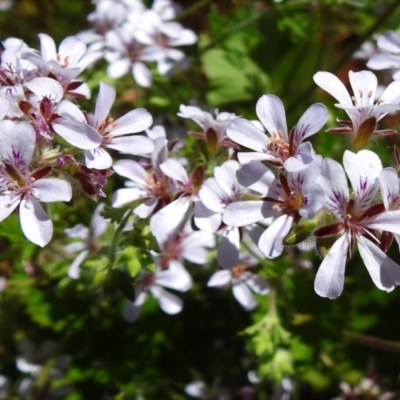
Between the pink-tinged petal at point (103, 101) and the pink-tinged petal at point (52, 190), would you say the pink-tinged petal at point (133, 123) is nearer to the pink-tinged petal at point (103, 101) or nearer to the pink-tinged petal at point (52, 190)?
the pink-tinged petal at point (103, 101)

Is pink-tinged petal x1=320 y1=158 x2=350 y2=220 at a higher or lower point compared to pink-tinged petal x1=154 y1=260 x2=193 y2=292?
higher

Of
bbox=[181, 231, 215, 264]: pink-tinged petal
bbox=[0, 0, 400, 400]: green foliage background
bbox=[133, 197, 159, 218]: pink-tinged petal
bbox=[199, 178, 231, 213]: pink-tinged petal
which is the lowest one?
bbox=[0, 0, 400, 400]: green foliage background

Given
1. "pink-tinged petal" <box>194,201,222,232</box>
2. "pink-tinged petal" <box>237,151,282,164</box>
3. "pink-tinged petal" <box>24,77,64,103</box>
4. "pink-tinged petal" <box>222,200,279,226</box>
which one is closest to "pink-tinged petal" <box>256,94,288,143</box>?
"pink-tinged petal" <box>237,151,282,164</box>

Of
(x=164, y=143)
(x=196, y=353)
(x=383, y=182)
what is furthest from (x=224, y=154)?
(x=196, y=353)

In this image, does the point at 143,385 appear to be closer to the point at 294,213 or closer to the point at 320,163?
the point at 294,213

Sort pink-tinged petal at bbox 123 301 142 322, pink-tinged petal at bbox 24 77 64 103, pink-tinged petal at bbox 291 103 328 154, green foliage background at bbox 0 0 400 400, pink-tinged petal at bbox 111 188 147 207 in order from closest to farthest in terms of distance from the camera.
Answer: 1. pink-tinged petal at bbox 291 103 328 154
2. pink-tinged petal at bbox 24 77 64 103
3. pink-tinged petal at bbox 111 188 147 207
4. pink-tinged petal at bbox 123 301 142 322
5. green foliage background at bbox 0 0 400 400

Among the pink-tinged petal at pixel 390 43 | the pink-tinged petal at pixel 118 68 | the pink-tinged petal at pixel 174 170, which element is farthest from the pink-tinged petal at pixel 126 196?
the pink-tinged petal at pixel 390 43

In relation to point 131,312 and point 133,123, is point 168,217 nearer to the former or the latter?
point 133,123

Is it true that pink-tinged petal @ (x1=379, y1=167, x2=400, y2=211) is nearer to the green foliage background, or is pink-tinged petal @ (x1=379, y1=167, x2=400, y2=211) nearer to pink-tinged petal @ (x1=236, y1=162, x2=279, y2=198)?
pink-tinged petal @ (x1=236, y1=162, x2=279, y2=198)
